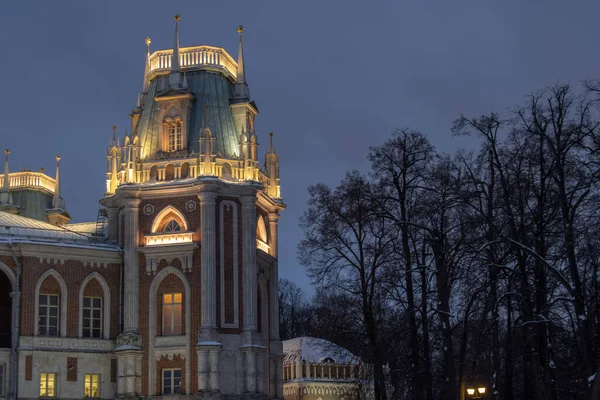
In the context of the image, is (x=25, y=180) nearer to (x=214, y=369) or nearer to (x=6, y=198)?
(x=6, y=198)

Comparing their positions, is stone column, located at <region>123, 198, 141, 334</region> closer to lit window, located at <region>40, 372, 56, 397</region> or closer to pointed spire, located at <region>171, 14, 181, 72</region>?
lit window, located at <region>40, 372, 56, 397</region>

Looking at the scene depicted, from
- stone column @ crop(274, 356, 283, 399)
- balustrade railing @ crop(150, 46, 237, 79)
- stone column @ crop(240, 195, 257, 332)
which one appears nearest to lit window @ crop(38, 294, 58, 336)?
stone column @ crop(240, 195, 257, 332)

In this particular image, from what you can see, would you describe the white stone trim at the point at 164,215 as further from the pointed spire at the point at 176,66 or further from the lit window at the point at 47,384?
the lit window at the point at 47,384

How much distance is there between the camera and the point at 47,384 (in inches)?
1816

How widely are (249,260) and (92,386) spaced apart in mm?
9675

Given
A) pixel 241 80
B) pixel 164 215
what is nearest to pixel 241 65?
pixel 241 80

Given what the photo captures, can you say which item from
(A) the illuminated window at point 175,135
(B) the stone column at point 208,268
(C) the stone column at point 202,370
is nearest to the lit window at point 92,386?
(C) the stone column at point 202,370

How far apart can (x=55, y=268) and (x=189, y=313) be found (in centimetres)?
690

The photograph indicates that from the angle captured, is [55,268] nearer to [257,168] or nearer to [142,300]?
[142,300]

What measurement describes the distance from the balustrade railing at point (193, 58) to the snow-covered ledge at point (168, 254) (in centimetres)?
→ 1027

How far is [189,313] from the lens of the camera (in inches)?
1845

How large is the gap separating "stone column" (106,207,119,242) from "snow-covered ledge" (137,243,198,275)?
A: 3.16 m

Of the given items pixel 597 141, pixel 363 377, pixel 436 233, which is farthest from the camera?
pixel 363 377

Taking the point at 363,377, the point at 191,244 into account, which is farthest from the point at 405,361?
the point at 191,244
